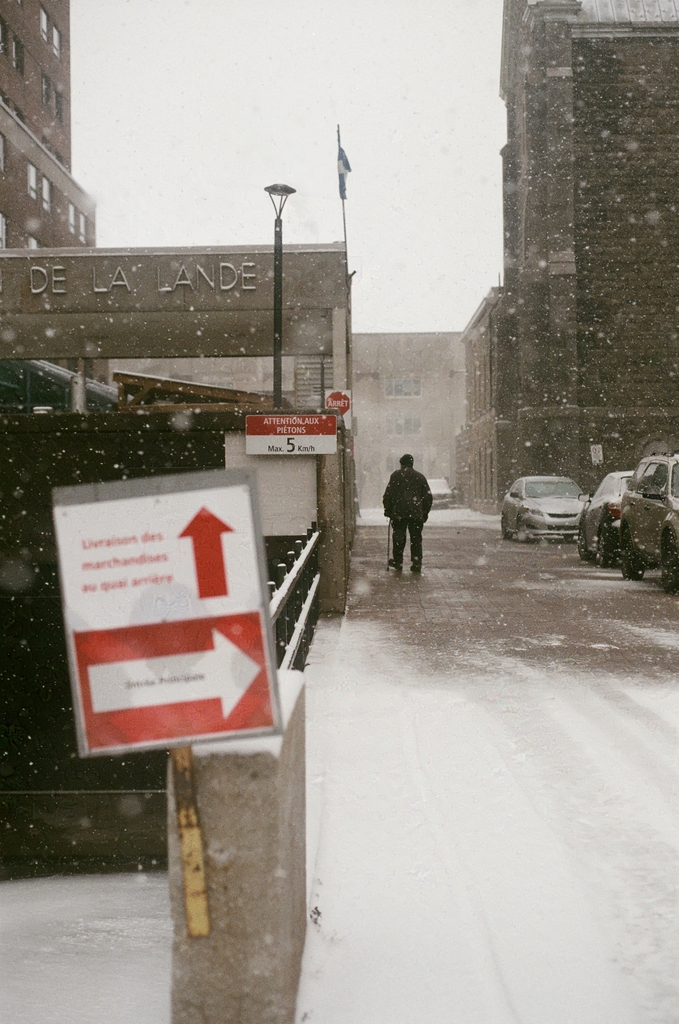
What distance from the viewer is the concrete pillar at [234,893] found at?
8.95 feet

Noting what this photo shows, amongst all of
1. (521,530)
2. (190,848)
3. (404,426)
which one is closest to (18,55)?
(521,530)

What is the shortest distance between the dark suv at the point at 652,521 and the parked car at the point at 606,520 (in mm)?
1244

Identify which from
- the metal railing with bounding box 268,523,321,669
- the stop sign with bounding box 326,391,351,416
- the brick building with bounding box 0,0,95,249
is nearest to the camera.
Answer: the metal railing with bounding box 268,523,321,669

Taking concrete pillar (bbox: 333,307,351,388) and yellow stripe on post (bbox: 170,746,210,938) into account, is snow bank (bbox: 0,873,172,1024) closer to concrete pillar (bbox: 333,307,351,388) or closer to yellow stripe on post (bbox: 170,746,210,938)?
yellow stripe on post (bbox: 170,746,210,938)

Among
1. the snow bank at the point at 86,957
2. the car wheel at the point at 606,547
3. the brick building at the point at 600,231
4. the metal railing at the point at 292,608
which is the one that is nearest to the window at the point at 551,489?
the car wheel at the point at 606,547

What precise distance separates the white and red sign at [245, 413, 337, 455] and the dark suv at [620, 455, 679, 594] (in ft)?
15.4

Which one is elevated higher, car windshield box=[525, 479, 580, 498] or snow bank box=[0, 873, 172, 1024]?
car windshield box=[525, 479, 580, 498]

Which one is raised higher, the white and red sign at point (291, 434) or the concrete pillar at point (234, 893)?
the white and red sign at point (291, 434)

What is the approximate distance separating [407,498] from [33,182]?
110ft

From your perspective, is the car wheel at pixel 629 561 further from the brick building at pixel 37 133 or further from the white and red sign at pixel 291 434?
the brick building at pixel 37 133

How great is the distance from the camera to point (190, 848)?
8.86 feet

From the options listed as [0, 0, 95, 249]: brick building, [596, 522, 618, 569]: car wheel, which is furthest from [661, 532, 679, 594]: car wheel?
[0, 0, 95, 249]: brick building

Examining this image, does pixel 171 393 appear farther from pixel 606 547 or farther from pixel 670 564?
pixel 670 564

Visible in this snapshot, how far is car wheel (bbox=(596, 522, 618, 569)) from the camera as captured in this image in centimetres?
1742
